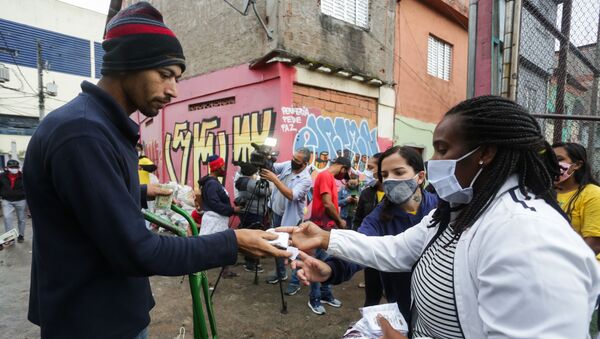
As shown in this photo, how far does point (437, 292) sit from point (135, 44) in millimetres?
1443

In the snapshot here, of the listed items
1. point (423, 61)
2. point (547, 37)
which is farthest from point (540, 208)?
point (423, 61)

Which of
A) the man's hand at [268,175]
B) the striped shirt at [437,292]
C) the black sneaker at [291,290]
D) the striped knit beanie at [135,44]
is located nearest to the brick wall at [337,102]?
the man's hand at [268,175]

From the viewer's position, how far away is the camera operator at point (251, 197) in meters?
4.81

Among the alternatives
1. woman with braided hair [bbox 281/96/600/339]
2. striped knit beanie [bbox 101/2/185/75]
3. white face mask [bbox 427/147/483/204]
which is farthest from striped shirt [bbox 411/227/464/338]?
striped knit beanie [bbox 101/2/185/75]

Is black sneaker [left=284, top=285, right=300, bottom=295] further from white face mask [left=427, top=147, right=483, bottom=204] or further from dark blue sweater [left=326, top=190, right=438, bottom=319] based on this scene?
white face mask [left=427, top=147, right=483, bottom=204]

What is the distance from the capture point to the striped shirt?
113cm

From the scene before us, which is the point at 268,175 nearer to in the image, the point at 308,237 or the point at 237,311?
the point at 237,311

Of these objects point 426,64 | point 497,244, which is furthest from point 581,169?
point 426,64

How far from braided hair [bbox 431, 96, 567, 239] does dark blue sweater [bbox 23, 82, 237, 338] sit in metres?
0.92

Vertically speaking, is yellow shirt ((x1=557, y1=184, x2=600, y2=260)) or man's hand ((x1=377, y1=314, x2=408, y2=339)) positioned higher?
yellow shirt ((x1=557, y1=184, x2=600, y2=260))

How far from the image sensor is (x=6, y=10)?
62.8 feet

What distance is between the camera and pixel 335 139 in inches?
320

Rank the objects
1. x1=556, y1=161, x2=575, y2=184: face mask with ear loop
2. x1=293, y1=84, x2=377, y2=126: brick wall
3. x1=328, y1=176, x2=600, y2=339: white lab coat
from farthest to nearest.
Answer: x1=293, y1=84, x2=377, y2=126: brick wall < x1=556, y1=161, x2=575, y2=184: face mask with ear loop < x1=328, y1=176, x2=600, y2=339: white lab coat

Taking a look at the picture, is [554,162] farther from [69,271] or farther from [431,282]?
[69,271]
